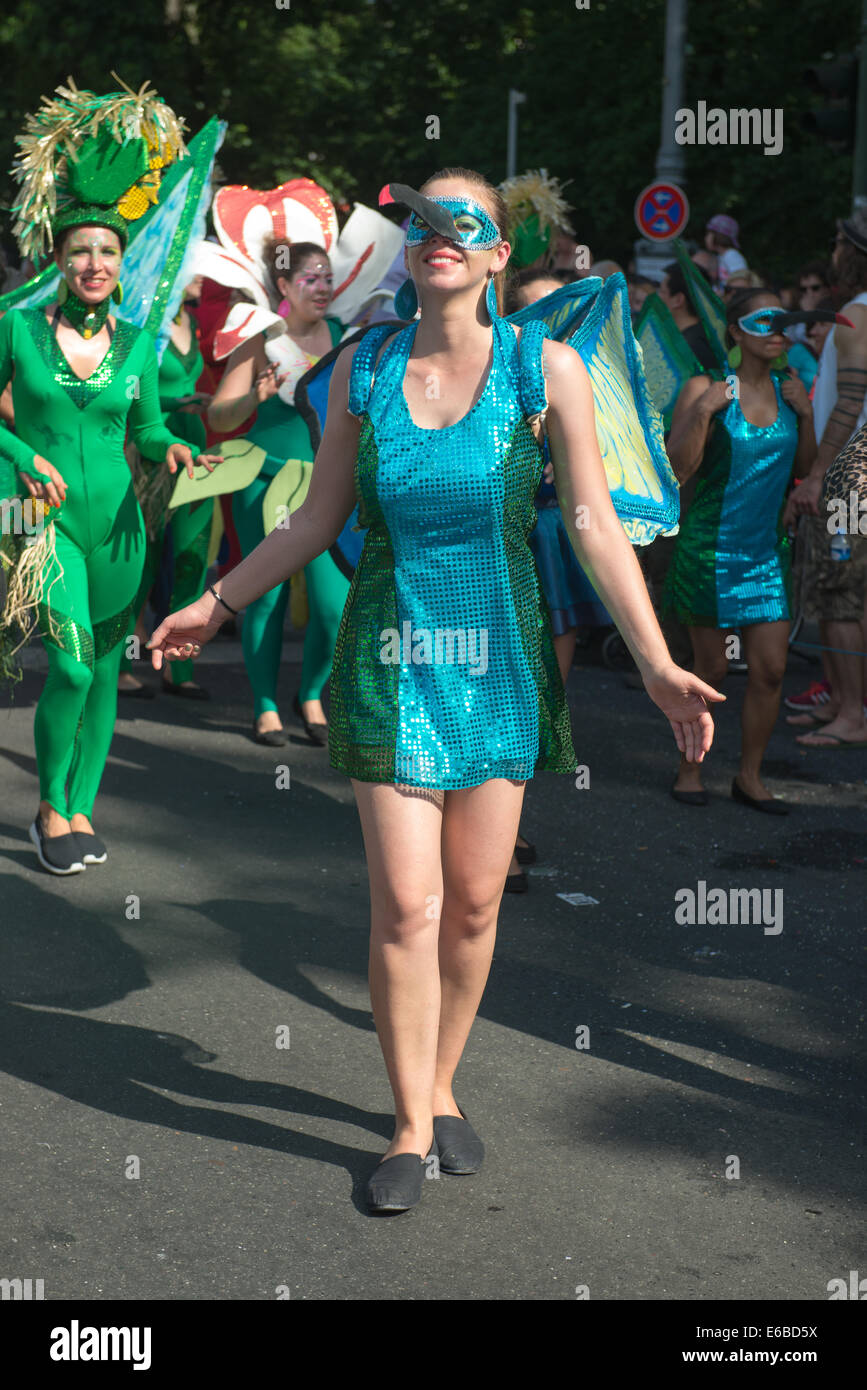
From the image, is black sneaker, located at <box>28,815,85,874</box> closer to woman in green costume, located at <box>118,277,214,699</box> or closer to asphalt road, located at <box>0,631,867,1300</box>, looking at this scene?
asphalt road, located at <box>0,631,867,1300</box>

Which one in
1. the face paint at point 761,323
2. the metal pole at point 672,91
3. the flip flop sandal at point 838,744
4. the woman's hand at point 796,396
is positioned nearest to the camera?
the face paint at point 761,323

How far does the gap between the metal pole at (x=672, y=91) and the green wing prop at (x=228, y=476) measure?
1106cm

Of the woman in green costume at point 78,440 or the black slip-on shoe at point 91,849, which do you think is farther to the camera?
the black slip-on shoe at point 91,849

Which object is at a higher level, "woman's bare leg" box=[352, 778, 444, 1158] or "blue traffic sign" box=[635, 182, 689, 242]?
"blue traffic sign" box=[635, 182, 689, 242]

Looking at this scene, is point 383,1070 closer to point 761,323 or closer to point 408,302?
point 408,302

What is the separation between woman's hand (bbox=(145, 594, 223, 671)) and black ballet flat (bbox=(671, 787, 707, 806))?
339cm

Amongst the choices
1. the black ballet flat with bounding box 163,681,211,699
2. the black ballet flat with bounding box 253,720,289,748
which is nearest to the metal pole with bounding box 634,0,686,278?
the black ballet flat with bounding box 163,681,211,699

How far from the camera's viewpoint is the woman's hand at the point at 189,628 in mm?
3613

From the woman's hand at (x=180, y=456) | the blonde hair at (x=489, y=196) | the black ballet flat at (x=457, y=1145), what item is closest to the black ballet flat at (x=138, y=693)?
the woman's hand at (x=180, y=456)

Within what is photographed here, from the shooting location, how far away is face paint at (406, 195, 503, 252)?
3.32m

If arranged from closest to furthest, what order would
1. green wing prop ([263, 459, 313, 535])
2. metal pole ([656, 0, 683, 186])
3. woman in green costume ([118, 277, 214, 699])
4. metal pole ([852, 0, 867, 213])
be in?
green wing prop ([263, 459, 313, 535]) → woman in green costume ([118, 277, 214, 699]) → metal pole ([852, 0, 867, 213]) → metal pole ([656, 0, 683, 186])

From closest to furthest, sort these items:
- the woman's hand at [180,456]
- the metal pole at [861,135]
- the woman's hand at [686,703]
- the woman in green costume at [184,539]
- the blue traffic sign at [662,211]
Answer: the woman's hand at [686,703] < the woman's hand at [180,456] < the woman in green costume at [184,539] < the metal pole at [861,135] < the blue traffic sign at [662,211]

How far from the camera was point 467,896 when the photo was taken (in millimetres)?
3572

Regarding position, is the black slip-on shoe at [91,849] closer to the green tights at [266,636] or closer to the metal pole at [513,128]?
the green tights at [266,636]
